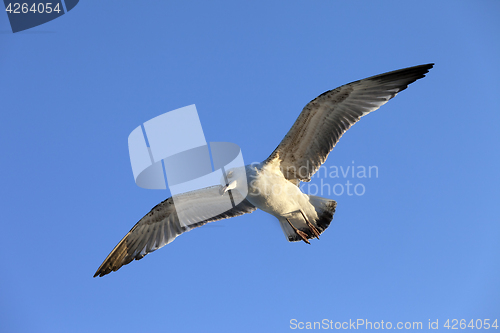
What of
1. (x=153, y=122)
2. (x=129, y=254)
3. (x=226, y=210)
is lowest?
(x=129, y=254)

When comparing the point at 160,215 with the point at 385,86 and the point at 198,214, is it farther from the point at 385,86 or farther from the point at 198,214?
the point at 385,86

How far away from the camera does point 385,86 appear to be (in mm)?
6047

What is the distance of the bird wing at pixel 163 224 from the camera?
23.1ft

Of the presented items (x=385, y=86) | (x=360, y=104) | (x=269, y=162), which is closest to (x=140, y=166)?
(x=269, y=162)

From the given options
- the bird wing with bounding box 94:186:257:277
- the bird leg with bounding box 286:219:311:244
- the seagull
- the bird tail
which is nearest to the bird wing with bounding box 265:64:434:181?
the seagull

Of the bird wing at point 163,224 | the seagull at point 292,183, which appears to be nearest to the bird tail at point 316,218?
the seagull at point 292,183

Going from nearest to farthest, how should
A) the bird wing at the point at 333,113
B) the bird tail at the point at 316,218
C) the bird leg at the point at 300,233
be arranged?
the bird wing at the point at 333,113
the bird leg at the point at 300,233
the bird tail at the point at 316,218

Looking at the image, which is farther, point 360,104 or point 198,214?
point 198,214

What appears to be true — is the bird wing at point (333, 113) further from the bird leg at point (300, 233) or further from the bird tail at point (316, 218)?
the bird leg at point (300, 233)

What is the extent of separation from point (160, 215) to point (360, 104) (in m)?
3.97

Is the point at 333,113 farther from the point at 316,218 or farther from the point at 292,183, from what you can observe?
the point at 316,218
